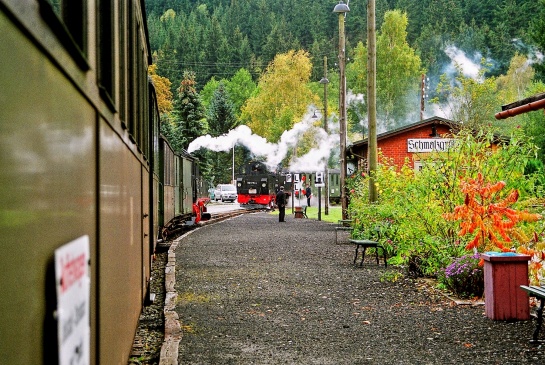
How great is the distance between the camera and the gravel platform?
6488 mm

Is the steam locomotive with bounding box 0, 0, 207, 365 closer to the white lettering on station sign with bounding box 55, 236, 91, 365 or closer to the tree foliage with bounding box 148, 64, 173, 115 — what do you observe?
the white lettering on station sign with bounding box 55, 236, 91, 365

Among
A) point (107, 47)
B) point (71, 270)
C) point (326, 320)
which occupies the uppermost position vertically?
point (107, 47)

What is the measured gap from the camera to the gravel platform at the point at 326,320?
6.49 m

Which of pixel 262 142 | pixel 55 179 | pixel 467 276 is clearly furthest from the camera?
pixel 262 142

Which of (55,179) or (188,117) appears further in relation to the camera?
(188,117)

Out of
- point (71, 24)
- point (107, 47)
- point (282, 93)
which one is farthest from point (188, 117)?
point (71, 24)

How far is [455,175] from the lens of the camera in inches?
436

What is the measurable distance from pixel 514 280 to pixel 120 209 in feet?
17.6

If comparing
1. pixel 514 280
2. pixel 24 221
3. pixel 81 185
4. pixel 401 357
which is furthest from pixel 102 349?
pixel 514 280

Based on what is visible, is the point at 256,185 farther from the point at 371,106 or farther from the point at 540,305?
the point at 540,305

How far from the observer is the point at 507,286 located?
787 centimetres

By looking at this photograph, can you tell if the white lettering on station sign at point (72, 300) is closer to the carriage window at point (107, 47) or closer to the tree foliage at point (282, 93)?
the carriage window at point (107, 47)

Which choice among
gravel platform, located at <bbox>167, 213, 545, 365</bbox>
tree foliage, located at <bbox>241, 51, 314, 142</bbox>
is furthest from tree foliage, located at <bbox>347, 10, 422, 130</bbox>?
gravel platform, located at <bbox>167, 213, 545, 365</bbox>

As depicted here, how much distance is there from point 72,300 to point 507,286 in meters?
6.85
